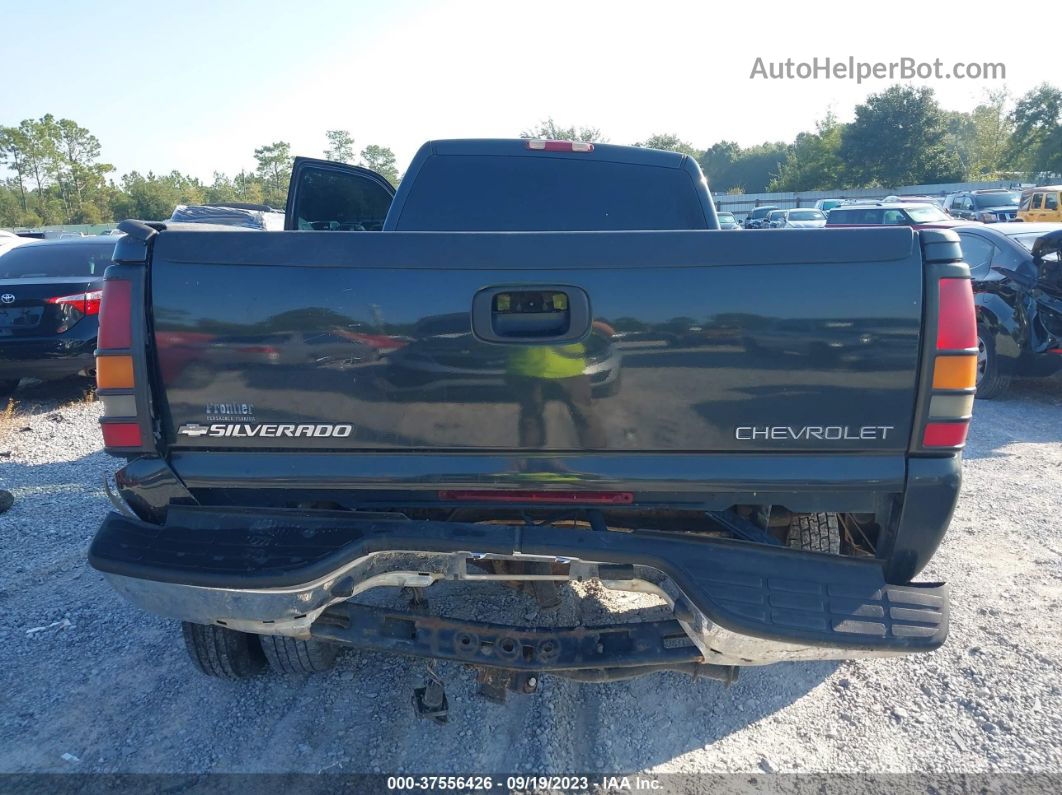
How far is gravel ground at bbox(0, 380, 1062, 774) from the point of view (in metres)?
2.66

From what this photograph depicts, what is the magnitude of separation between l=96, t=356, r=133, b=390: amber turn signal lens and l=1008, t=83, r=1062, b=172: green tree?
192ft

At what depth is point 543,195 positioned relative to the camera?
3838 mm

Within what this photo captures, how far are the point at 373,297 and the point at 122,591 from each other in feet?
Result: 4.08

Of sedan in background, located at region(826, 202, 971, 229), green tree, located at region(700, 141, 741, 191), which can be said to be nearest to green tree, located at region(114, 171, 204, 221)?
sedan in background, located at region(826, 202, 971, 229)

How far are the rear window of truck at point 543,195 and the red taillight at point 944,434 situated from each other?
188 centimetres

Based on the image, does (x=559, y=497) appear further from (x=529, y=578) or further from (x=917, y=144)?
(x=917, y=144)

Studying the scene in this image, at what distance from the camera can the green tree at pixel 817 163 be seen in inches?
2343

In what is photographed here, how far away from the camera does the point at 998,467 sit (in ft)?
19.0

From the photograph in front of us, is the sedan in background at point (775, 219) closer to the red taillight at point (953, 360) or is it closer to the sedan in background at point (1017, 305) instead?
the sedan in background at point (1017, 305)

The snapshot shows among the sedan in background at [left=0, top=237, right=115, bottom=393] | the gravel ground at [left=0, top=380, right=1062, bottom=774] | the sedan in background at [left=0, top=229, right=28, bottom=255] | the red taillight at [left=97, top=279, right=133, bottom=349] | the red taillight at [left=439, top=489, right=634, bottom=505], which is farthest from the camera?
the sedan in background at [left=0, top=229, right=28, bottom=255]

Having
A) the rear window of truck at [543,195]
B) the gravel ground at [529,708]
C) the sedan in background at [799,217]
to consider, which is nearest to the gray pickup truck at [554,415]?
the gravel ground at [529,708]

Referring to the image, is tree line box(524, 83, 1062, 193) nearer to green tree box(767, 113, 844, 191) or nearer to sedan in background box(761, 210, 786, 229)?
green tree box(767, 113, 844, 191)

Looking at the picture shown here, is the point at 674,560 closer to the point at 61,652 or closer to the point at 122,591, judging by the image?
the point at 122,591

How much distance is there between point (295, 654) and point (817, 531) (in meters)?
2.08
